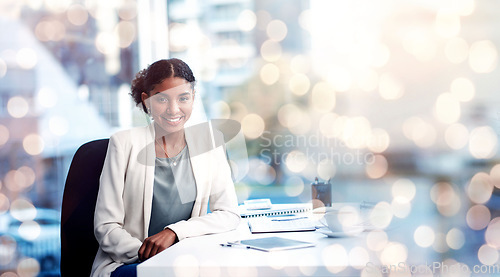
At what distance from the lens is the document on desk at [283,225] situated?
119 cm

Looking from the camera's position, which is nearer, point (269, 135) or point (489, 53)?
point (489, 53)

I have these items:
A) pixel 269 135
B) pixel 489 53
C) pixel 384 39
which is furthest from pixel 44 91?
pixel 489 53

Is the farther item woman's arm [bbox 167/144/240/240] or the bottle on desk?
the bottle on desk

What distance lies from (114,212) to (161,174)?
0.20 meters

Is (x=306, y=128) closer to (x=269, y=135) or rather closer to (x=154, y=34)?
(x=269, y=135)

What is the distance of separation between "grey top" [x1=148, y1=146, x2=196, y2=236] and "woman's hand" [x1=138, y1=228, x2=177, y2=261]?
254 mm

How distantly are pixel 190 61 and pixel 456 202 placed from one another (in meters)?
1.31

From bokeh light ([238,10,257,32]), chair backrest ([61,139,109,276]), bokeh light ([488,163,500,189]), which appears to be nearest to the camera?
chair backrest ([61,139,109,276])

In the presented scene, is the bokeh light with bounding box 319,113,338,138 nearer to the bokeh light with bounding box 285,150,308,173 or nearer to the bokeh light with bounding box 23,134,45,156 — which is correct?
the bokeh light with bounding box 285,150,308,173

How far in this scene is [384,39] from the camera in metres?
2.00

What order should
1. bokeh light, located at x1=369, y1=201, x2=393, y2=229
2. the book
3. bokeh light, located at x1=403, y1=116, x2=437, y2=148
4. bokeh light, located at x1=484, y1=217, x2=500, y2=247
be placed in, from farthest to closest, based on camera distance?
bokeh light, located at x1=403, y1=116, x2=437, y2=148 → bokeh light, located at x1=484, y1=217, x2=500, y2=247 → the book → bokeh light, located at x1=369, y1=201, x2=393, y2=229

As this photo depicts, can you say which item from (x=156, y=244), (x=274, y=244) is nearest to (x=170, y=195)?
(x=156, y=244)

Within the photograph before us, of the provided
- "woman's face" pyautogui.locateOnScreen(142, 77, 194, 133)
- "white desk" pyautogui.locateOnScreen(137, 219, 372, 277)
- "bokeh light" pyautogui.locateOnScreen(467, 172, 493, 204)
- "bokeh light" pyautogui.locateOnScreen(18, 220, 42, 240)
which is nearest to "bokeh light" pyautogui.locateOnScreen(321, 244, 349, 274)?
"white desk" pyautogui.locateOnScreen(137, 219, 372, 277)

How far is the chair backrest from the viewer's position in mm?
1393
